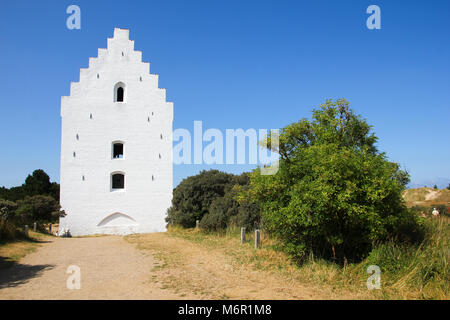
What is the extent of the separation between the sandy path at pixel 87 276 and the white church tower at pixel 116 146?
9897mm

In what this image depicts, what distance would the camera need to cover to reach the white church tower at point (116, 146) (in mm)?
21672

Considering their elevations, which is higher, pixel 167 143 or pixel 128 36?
pixel 128 36

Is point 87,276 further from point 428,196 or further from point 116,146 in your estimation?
point 428,196

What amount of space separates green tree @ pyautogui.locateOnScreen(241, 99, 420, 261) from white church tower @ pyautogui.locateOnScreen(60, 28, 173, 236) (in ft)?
48.0

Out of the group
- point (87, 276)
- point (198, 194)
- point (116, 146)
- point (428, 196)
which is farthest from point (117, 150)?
point (428, 196)

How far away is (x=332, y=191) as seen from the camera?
730cm

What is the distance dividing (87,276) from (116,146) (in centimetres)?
1700

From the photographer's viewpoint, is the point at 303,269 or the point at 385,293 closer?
the point at 385,293

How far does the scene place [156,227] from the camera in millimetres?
22328
